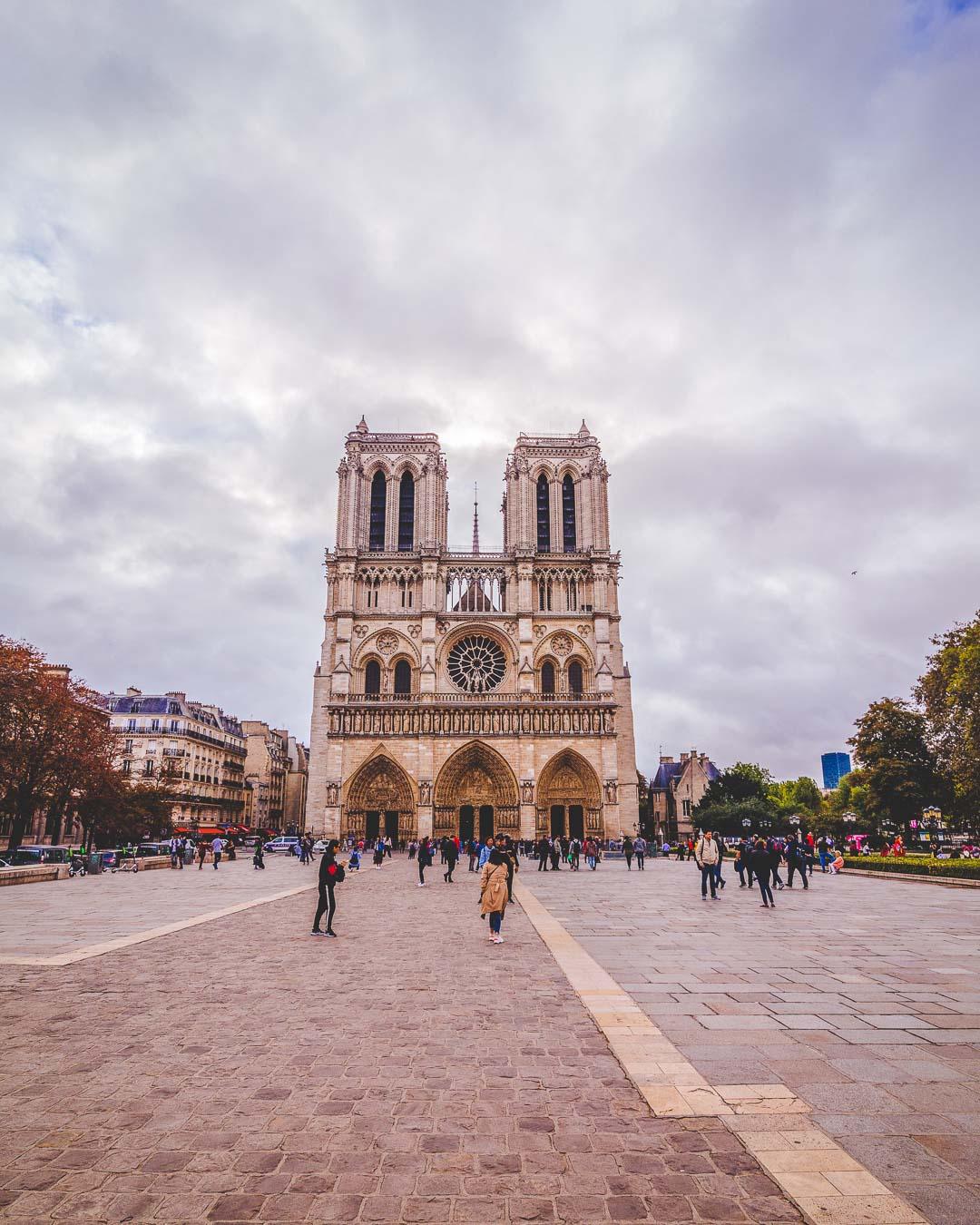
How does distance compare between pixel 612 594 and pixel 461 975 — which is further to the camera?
pixel 612 594

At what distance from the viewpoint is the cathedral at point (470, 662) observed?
45.8 metres

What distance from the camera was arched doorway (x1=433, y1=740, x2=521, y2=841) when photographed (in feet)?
149

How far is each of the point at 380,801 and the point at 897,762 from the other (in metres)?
27.6

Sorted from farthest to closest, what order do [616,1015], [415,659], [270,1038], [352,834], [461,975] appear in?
[415,659]
[352,834]
[461,975]
[616,1015]
[270,1038]

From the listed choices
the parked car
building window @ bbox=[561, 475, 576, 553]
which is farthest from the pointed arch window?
the parked car

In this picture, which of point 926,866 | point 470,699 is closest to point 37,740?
point 470,699

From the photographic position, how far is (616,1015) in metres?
6.29

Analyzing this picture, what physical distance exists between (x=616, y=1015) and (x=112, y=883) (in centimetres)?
1952

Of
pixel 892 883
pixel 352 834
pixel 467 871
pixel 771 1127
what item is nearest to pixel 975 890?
pixel 892 883

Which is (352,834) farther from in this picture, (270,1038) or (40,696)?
(270,1038)

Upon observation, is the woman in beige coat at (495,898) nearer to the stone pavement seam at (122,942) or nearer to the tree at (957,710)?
the stone pavement seam at (122,942)

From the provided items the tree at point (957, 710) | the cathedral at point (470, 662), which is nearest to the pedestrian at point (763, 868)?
the tree at point (957, 710)

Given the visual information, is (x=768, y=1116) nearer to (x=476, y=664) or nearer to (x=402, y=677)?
(x=476, y=664)

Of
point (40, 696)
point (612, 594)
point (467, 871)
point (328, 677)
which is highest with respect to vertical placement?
point (612, 594)
